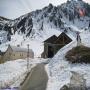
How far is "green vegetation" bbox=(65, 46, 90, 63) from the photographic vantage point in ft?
178

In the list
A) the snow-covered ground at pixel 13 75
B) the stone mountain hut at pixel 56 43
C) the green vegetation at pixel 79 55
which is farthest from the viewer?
the stone mountain hut at pixel 56 43

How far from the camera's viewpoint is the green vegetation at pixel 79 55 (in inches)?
2135

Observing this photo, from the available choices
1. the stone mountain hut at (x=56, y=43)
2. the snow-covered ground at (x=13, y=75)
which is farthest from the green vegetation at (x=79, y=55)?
the stone mountain hut at (x=56, y=43)

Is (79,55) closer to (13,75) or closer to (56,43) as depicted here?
(13,75)

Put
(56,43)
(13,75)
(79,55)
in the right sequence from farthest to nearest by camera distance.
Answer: (56,43) < (13,75) < (79,55)

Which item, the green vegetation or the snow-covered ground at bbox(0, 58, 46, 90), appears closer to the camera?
the snow-covered ground at bbox(0, 58, 46, 90)

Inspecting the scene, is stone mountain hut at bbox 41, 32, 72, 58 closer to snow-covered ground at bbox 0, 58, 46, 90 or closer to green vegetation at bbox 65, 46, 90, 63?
snow-covered ground at bbox 0, 58, 46, 90

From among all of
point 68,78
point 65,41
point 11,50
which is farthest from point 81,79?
point 11,50

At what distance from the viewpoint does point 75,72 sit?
45.4 metres

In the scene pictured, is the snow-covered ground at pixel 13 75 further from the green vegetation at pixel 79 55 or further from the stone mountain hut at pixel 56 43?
the stone mountain hut at pixel 56 43

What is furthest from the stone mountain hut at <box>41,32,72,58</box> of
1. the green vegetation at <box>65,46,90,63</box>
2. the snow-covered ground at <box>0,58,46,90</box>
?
the green vegetation at <box>65,46,90,63</box>

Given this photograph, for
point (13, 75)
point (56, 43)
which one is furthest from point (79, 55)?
point (56, 43)

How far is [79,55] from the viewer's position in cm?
5653

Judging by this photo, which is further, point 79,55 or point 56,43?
point 56,43
